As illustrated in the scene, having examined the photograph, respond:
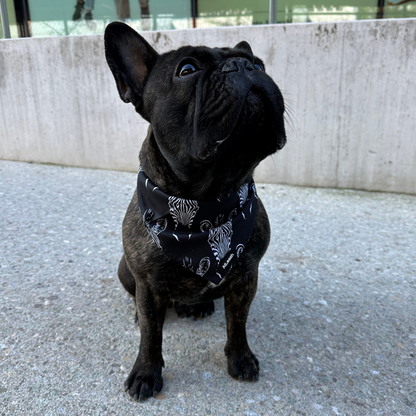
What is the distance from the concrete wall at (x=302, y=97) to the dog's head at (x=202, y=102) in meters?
2.84

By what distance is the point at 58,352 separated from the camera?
7.20 feet

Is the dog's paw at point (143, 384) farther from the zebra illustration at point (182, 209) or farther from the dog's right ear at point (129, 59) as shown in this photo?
the dog's right ear at point (129, 59)

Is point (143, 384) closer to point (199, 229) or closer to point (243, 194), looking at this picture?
point (199, 229)

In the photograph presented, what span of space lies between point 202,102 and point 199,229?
61 cm

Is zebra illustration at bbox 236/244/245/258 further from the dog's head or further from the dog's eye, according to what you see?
the dog's eye

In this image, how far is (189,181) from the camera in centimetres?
176

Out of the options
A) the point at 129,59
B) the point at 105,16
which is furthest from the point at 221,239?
the point at 105,16

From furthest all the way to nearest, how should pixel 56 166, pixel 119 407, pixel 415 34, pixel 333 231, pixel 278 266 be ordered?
1. pixel 56 166
2. pixel 415 34
3. pixel 333 231
4. pixel 278 266
5. pixel 119 407

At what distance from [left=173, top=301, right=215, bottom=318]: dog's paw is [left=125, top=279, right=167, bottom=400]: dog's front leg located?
1.82ft

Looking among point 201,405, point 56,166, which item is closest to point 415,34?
point 201,405

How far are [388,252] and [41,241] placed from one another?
3048 millimetres

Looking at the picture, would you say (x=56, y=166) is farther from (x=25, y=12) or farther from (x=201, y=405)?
(x=201, y=405)

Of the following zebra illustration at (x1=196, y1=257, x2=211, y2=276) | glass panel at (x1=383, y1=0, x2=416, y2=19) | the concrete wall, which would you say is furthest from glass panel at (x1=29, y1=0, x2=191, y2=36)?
zebra illustration at (x1=196, y1=257, x2=211, y2=276)

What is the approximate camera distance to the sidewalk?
1.90 meters
